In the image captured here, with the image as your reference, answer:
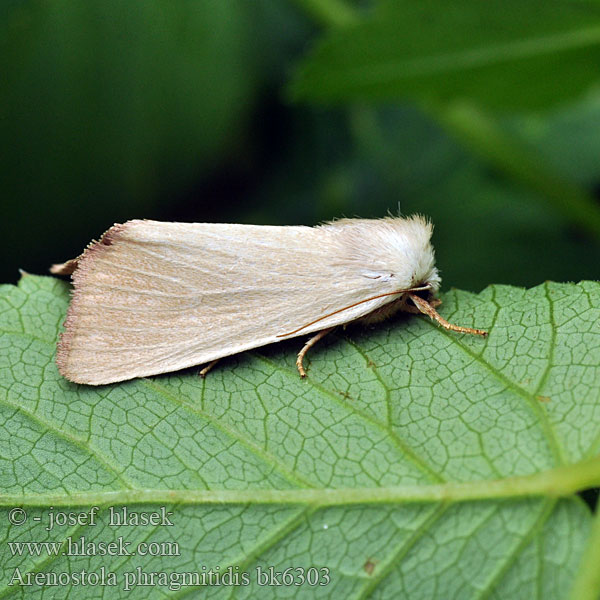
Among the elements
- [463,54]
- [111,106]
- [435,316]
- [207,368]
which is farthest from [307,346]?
[111,106]

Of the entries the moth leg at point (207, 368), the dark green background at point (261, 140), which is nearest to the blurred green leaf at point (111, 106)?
the dark green background at point (261, 140)

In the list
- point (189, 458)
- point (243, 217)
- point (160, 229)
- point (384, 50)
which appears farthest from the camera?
point (243, 217)

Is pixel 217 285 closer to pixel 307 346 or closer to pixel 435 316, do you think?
pixel 307 346

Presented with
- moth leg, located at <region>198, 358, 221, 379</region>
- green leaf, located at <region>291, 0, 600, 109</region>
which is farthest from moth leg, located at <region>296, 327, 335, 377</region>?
green leaf, located at <region>291, 0, 600, 109</region>

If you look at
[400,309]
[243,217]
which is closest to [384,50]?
[400,309]

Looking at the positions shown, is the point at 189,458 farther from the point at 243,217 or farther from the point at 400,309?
the point at 243,217

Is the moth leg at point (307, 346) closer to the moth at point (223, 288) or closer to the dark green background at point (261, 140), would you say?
the moth at point (223, 288)
